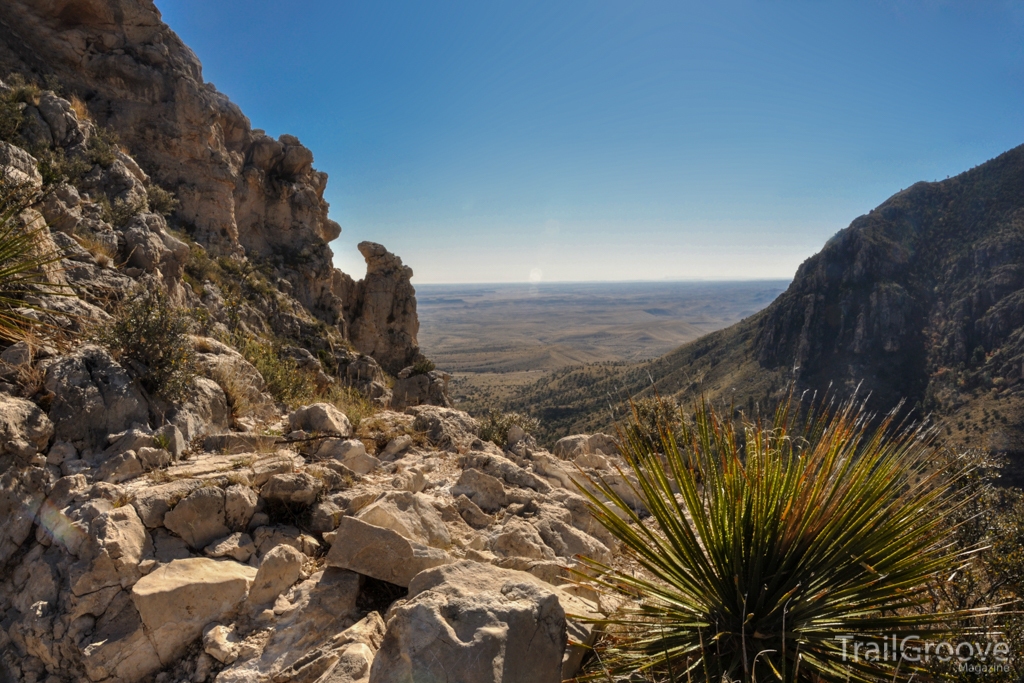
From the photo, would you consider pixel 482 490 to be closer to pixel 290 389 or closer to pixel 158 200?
pixel 290 389

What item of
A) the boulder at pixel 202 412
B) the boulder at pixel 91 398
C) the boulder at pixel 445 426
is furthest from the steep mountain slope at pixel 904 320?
the boulder at pixel 91 398

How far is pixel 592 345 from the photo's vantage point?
611 ft

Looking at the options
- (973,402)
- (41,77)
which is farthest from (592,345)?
(41,77)

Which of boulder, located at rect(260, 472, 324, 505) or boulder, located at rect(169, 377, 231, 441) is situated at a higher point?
boulder, located at rect(169, 377, 231, 441)

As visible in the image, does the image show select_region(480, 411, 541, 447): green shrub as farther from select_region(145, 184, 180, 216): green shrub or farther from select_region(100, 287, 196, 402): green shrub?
select_region(145, 184, 180, 216): green shrub

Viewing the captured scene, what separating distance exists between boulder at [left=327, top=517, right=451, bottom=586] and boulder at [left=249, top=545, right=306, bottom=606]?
0.80ft

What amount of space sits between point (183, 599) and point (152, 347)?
288cm

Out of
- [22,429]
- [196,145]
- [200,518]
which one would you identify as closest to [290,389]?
[22,429]

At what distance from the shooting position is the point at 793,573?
2.48 metres

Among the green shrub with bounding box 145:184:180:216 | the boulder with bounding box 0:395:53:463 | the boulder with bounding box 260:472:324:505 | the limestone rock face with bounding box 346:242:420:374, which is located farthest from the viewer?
the limestone rock face with bounding box 346:242:420:374

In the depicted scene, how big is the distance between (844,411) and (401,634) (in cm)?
282

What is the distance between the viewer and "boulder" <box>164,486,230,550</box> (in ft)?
10.5

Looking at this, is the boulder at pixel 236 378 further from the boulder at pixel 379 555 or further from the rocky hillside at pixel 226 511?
the boulder at pixel 379 555

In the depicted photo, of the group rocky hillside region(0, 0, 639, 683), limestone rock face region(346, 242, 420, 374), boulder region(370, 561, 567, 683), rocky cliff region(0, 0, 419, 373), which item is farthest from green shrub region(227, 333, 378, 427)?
limestone rock face region(346, 242, 420, 374)
